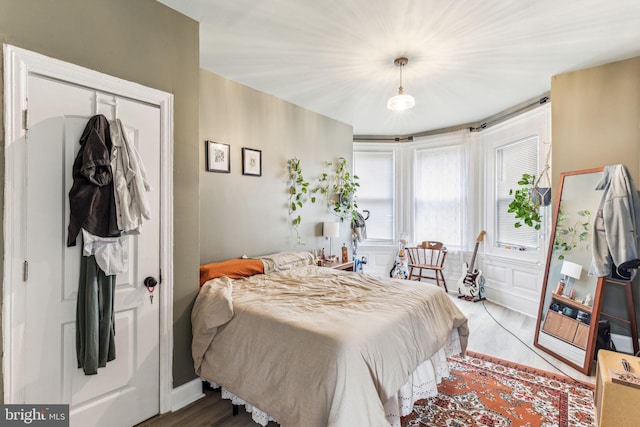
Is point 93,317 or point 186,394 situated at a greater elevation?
point 93,317

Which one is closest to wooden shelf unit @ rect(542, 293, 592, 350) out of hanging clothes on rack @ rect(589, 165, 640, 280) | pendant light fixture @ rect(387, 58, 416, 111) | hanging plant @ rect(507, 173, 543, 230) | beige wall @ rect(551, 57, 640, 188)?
hanging clothes on rack @ rect(589, 165, 640, 280)

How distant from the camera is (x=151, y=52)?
1985 millimetres

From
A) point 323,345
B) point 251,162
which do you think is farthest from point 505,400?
point 251,162

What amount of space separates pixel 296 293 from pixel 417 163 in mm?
3961

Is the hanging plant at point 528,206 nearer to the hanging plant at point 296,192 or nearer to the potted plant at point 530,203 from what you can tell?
the potted plant at point 530,203

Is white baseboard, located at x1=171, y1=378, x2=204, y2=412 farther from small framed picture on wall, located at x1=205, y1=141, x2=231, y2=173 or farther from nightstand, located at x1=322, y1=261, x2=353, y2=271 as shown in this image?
nightstand, located at x1=322, y1=261, x2=353, y2=271

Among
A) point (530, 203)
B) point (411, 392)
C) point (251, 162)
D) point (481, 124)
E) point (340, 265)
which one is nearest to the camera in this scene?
point (411, 392)

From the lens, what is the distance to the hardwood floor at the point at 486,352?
6.45 ft

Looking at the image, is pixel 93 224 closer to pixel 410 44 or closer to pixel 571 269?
pixel 410 44

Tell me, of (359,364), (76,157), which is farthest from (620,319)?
(76,157)

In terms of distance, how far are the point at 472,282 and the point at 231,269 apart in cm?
369

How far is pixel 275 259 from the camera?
3094 millimetres

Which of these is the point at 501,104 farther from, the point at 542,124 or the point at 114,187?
the point at 114,187

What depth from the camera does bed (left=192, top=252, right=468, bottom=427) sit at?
1.45 m
